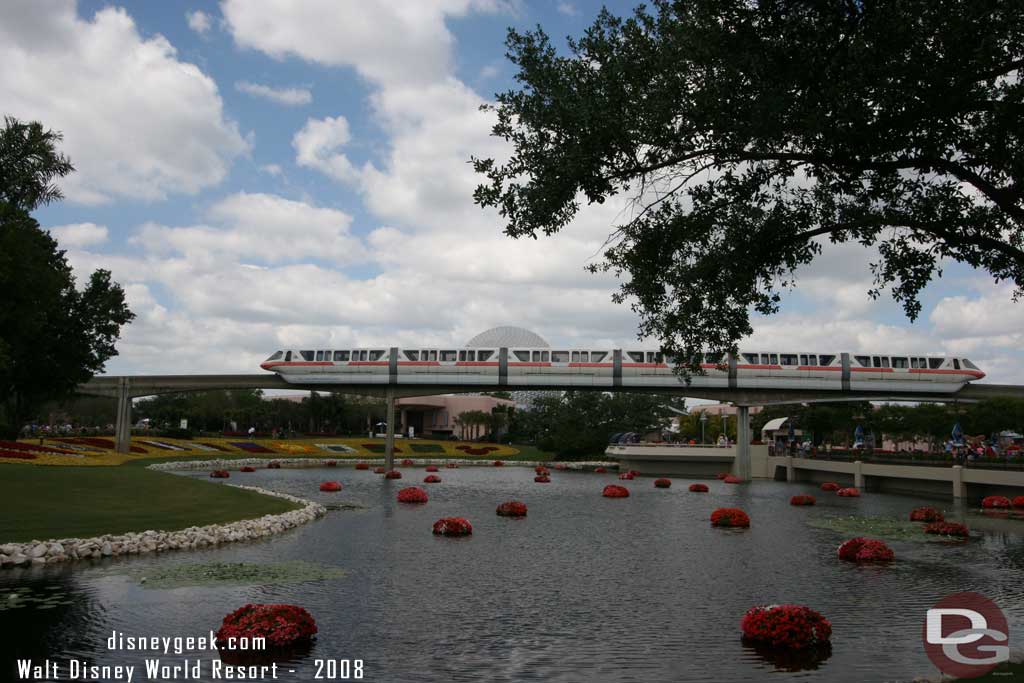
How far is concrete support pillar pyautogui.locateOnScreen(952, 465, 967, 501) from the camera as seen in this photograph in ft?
154

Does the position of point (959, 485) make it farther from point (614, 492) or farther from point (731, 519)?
point (731, 519)

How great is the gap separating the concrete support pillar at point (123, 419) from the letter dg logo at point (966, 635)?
74.7 meters

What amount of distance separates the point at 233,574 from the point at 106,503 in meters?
11.7

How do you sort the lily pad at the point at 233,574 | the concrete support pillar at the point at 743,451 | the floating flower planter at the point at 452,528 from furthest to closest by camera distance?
the concrete support pillar at the point at 743,451
the floating flower planter at the point at 452,528
the lily pad at the point at 233,574

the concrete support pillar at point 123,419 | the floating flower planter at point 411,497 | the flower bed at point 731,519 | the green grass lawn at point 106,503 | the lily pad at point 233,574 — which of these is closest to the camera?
the lily pad at point 233,574

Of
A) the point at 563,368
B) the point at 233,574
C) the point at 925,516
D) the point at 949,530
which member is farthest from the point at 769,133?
the point at 563,368

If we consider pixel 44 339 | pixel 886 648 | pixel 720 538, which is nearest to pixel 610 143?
pixel 886 648

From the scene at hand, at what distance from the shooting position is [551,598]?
57.9 ft

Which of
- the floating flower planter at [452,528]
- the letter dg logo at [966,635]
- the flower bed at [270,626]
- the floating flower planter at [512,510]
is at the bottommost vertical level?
the floating flower planter at [512,510]

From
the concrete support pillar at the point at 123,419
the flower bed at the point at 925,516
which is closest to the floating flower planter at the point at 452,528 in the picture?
the flower bed at the point at 925,516

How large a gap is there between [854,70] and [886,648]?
31.5 feet

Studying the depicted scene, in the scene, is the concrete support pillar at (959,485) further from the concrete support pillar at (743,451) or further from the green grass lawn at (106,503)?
the green grass lawn at (106,503)

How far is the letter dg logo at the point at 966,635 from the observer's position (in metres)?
12.0

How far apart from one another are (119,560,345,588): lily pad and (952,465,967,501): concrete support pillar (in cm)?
4099
